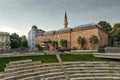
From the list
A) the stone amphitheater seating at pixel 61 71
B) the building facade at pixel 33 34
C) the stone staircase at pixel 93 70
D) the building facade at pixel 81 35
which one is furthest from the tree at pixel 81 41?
the building facade at pixel 33 34

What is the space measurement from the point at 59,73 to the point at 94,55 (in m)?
8.52

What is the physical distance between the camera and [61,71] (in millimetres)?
17594

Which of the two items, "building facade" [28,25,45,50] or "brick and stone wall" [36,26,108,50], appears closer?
"brick and stone wall" [36,26,108,50]

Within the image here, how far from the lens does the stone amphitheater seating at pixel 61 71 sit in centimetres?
1536

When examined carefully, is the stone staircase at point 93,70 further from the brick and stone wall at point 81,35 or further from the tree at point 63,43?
the tree at point 63,43

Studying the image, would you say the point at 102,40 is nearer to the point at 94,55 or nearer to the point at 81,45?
the point at 81,45

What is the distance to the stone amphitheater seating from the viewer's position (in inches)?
605

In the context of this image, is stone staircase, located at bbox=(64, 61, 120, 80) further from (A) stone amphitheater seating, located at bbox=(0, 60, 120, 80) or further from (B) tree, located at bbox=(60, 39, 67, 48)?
(B) tree, located at bbox=(60, 39, 67, 48)

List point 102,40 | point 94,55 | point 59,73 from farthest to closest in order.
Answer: point 102,40 < point 94,55 < point 59,73

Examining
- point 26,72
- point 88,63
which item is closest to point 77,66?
point 88,63

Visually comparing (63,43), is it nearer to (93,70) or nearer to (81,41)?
(81,41)

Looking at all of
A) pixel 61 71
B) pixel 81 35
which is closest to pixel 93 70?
pixel 61 71

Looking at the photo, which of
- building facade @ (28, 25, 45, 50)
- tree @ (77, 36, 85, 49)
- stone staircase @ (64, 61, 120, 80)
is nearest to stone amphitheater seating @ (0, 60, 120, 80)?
stone staircase @ (64, 61, 120, 80)

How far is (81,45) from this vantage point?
45344 millimetres
